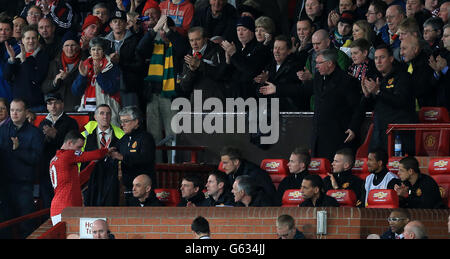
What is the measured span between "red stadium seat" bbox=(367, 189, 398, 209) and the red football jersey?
12.0 ft

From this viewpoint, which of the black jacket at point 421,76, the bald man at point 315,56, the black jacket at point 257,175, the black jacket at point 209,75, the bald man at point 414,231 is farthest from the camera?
the black jacket at point 209,75

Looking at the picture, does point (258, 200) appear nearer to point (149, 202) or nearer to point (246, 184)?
point (246, 184)

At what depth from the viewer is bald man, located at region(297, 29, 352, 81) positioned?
1736 cm

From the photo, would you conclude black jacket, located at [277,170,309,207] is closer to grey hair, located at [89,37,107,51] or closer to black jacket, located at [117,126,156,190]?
black jacket, located at [117,126,156,190]

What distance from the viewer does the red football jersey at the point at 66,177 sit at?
51.9 feet

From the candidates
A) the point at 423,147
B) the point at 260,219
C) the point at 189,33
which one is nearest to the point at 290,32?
the point at 189,33

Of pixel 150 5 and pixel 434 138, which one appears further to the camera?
pixel 150 5

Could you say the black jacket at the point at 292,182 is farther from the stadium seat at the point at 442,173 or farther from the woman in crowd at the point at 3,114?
the woman in crowd at the point at 3,114

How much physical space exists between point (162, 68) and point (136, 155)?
9.59ft

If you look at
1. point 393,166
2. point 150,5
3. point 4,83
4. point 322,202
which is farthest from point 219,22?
point 322,202

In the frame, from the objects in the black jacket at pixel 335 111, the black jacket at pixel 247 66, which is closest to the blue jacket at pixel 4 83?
the black jacket at pixel 247 66

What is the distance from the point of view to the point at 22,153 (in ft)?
57.4
